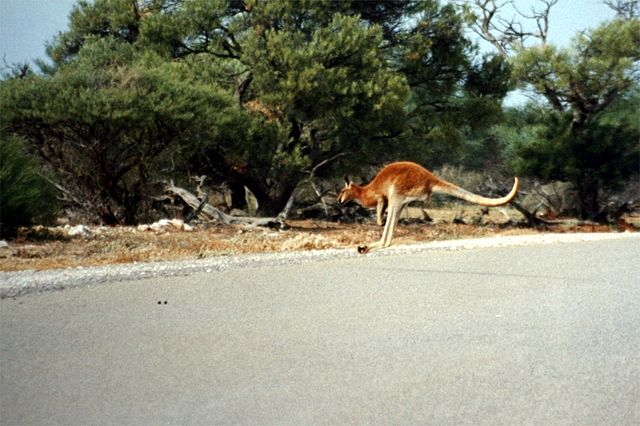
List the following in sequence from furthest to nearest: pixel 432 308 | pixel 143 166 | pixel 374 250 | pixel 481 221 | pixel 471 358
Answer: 1. pixel 481 221
2. pixel 143 166
3. pixel 374 250
4. pixel 432 308
5. pixel 471 358

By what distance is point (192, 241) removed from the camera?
1571 centimetres

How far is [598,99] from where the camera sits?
25.3 m

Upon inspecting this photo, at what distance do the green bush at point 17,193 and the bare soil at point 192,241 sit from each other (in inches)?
12.3

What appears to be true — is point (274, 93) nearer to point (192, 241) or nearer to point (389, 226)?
point (192, 241)

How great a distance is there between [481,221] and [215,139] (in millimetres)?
8603

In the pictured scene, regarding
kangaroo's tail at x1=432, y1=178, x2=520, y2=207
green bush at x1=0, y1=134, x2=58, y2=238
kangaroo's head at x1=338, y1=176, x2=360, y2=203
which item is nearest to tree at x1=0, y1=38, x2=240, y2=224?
green bush at x1=0, y1=134, x2=58, y2=238

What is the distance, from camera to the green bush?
14.2m

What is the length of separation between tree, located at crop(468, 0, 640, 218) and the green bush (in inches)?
610

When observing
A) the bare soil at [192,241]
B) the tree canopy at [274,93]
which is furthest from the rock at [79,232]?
the tree canopy at [274,93]

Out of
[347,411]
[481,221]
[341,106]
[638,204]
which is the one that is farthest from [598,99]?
[347,411]

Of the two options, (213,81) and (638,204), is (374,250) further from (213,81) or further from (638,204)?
(638,204)

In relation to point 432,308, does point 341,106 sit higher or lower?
Result: higher

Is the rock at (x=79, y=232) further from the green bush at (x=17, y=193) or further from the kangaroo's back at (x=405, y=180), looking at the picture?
the kangaroo's back at (x=405, y=180)

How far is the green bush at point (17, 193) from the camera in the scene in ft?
46.6
